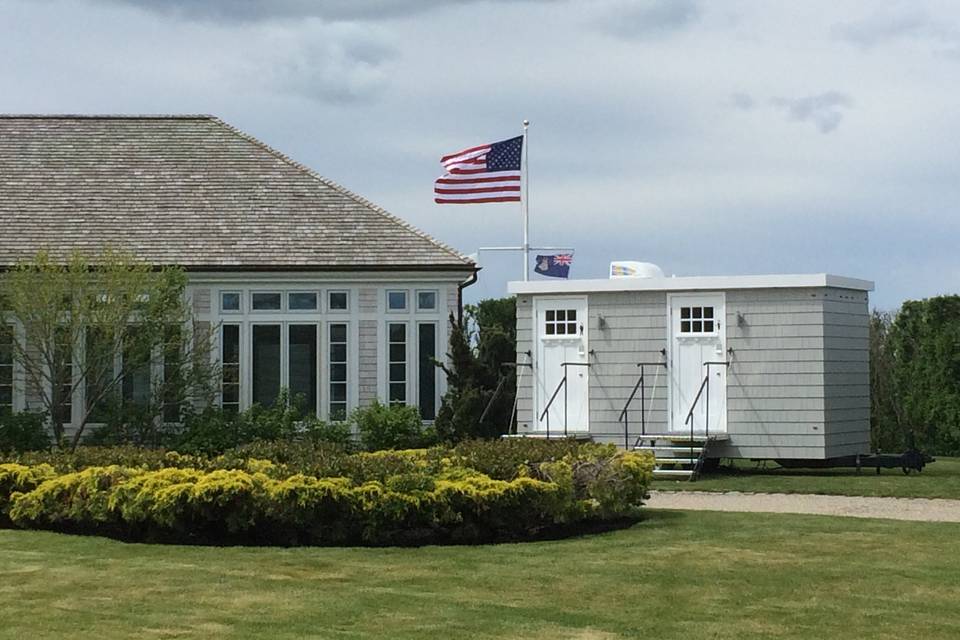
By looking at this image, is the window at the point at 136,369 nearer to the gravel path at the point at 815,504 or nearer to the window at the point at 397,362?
the window at the point at 397,362

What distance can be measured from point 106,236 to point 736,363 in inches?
435

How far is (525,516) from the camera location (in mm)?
12734

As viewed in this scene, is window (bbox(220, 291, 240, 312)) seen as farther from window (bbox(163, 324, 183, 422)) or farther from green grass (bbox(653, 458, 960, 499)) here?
green grass (bbox(653, 458, 960, 499))

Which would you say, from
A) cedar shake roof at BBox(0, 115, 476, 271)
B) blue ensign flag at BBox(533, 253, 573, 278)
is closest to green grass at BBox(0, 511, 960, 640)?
cedar shake roof at BBox(0, 115, 476, 271)

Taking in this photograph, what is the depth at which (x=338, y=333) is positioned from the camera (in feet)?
74.7

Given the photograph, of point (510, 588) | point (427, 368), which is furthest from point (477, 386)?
point (510, 588)

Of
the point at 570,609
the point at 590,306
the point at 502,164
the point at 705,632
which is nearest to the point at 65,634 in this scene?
the point at 570,609

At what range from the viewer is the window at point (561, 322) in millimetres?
20875

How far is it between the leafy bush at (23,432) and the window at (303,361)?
13.4ft

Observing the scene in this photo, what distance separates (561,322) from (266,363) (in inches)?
206

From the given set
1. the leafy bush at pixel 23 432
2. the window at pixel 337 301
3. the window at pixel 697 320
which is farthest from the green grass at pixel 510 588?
the window at pixel 337 301

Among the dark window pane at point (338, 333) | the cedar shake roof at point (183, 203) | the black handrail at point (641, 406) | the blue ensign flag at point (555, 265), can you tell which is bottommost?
the black handrail at point (641, 406)

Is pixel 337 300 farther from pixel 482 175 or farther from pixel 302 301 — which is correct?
pixel 482 175

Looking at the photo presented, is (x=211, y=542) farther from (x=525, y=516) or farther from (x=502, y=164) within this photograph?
(x=502, y=164)
